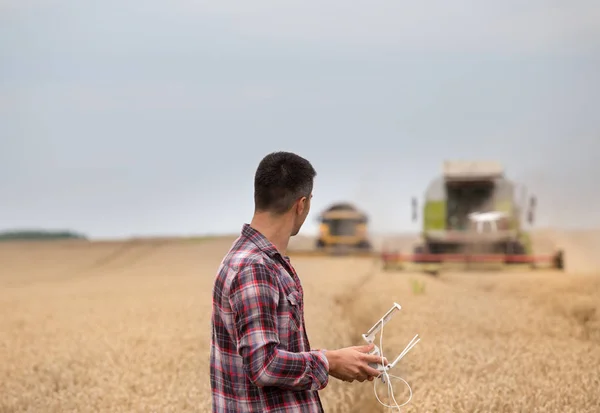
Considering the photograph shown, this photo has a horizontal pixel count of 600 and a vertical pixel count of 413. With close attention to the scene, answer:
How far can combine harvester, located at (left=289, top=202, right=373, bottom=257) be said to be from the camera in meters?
35.9

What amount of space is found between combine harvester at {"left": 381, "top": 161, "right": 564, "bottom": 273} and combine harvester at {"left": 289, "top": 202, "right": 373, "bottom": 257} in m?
7.88

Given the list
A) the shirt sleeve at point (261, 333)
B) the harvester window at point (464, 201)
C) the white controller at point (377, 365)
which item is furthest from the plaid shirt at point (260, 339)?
the harvester window at point (464, 201)

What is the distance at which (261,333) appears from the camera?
11.1 feet

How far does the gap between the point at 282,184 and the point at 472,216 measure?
2479 centimetres

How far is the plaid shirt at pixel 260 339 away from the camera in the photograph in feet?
11.2

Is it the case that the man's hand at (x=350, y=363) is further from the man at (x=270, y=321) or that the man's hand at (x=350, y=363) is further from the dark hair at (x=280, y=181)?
the dark hair at (x=280, y=181)

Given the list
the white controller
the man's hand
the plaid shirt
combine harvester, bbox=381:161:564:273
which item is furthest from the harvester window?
the plaid shirt

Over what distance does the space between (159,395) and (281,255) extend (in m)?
3.61

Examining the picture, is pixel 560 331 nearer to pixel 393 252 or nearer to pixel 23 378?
pixel 23 378

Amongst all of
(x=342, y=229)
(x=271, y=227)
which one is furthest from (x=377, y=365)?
(x=342, y=229)

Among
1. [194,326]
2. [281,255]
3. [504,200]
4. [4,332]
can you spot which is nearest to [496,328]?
[194,326]

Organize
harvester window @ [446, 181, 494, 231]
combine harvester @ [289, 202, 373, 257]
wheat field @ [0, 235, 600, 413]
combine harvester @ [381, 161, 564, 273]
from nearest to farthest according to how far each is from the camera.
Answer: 1. wheat field @ [0, 235, 600, 413]
2. combine harvester @ [381, 161, 564, 273]
3. harvester window @ [446, 181, 494, 231]
4. combine harvester @ [289, 202, 373, 257]

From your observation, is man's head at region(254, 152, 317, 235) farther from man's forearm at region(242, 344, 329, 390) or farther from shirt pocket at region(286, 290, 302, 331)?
man's forearm at region(242, 344, 329, 390)

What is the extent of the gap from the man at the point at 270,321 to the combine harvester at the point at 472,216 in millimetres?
21989
